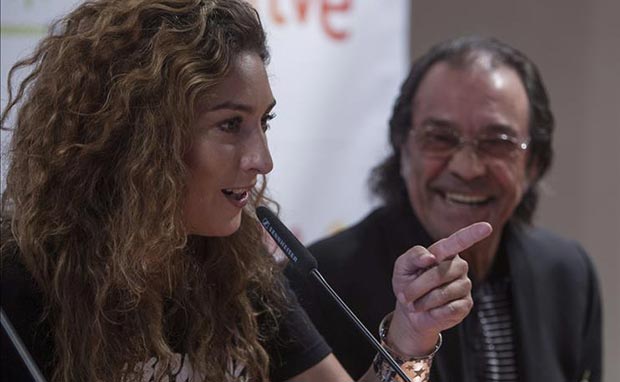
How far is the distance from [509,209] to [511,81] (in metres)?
0.24

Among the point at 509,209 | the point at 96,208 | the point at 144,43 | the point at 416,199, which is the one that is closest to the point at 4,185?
the point at 96,208

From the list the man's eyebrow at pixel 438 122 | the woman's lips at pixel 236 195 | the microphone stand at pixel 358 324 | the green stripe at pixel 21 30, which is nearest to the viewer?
the microphone stand at pixel 358 324

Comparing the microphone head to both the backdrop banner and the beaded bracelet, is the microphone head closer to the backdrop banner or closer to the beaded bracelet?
the beaded bracelet

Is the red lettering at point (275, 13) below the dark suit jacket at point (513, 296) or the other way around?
the other way around

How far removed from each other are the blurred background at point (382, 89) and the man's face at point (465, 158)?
0.22 metres

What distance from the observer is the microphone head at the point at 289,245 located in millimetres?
1335

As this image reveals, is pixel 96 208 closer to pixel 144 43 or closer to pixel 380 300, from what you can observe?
pixel 144 43

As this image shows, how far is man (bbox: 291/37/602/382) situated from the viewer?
73.8 inches

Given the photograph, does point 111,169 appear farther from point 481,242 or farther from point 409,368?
point 481,242

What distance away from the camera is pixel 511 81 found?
2.06 m

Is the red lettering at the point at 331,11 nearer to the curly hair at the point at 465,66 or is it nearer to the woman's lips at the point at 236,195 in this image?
the curly hair at the point at 465,66

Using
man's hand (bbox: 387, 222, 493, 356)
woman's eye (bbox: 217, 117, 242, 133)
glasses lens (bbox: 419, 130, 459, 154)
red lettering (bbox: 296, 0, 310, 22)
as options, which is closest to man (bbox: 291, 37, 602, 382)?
glasses lens (bbox: 419, 130, 459, 154)

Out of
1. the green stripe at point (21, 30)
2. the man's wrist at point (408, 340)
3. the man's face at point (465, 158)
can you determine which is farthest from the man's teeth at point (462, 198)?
the green stripe at point (21, 30)

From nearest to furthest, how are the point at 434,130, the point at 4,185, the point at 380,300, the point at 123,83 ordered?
the point at 123,83, the point at 4,185, the point at 380,300, the point at 434,130
